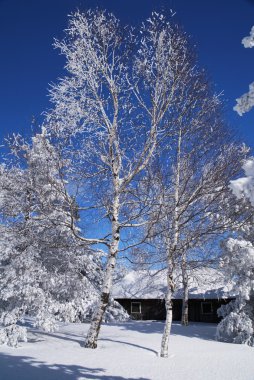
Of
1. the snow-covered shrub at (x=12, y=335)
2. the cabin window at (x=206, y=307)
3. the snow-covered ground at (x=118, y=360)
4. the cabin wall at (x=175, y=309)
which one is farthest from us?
the cabin window at (x=206, y=307)

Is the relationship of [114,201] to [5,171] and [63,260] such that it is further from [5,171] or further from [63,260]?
[5,171]

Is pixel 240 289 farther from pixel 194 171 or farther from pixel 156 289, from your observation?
pixel 156 289

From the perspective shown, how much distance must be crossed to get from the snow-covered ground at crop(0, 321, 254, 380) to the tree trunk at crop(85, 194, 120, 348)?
46cm

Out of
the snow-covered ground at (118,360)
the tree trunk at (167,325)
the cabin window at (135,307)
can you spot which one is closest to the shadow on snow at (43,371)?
the snow-covered ground at (118,360)

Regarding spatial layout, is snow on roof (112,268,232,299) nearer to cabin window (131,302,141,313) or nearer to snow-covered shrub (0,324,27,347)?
cabin window (131,302,141,313)

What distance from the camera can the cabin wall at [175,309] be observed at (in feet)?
104

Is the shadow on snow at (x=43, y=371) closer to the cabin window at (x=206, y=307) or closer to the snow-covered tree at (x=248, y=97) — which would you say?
the snow-covered tree at (x=248, y=97)

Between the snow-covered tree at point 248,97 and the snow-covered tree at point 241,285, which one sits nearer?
the snow-covered tree at point 248,97

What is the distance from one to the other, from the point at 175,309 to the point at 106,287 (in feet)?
76.6

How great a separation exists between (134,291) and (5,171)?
22885 mm

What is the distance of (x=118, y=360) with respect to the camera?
32.7ft

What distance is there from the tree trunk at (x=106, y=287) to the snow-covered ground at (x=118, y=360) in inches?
18.1

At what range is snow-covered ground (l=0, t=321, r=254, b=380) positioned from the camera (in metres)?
8.19

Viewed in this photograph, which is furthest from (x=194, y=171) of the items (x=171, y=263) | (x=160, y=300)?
(x=160, y=300)
